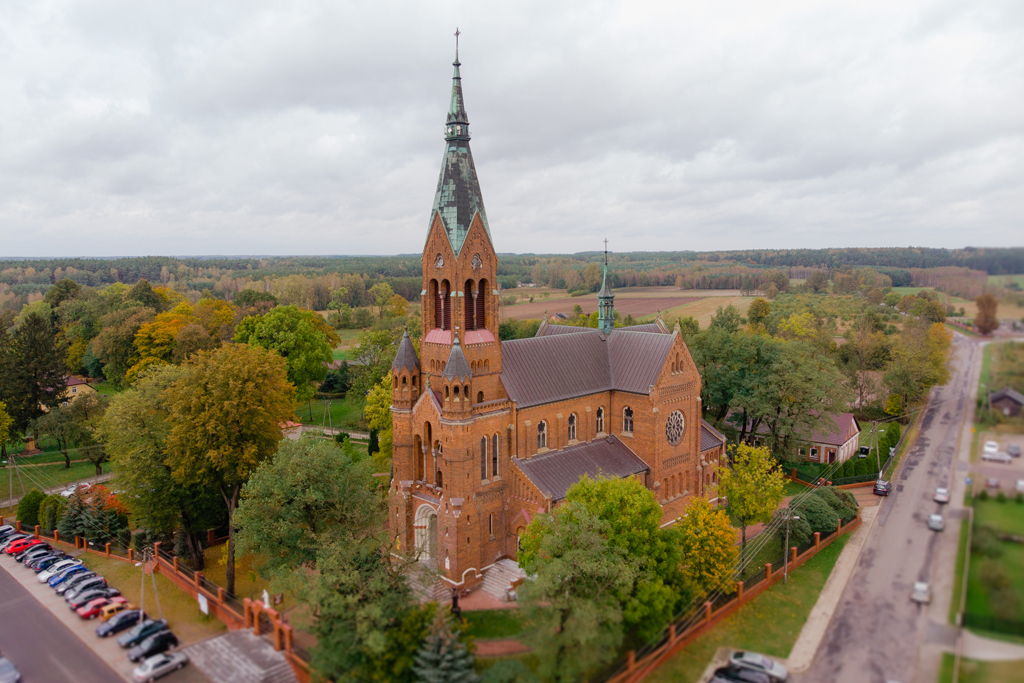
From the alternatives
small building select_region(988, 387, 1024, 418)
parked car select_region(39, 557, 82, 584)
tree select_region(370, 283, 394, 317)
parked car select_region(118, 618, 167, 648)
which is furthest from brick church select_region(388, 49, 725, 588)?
tree select_region(370, 283, 394, 317)

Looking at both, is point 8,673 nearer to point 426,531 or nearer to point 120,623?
point 120,623

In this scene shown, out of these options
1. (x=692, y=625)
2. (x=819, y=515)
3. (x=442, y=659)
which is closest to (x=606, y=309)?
(x=819, y=515)

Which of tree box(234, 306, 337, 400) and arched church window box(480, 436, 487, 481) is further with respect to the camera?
tree box(234, 306, 337, 400)

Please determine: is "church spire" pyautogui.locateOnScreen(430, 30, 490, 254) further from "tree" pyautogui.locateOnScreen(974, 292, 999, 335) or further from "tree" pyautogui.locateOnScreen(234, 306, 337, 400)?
"tree" pyautogui.locateOnScreen(234, 306, 337, 400)

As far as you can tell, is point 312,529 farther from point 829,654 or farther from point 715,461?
point 715,461

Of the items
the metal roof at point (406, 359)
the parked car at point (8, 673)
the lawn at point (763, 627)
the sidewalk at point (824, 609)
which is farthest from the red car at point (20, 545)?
the sidewalk at point (824, 609)

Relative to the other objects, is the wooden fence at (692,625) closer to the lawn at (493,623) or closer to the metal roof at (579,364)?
the lawn at (493,623)

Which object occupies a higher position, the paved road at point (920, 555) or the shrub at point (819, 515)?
the paved road at point (920, 555)
